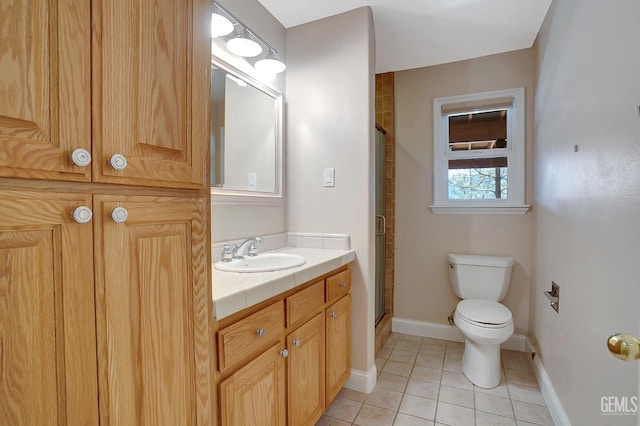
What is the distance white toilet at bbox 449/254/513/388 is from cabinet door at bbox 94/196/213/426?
174cm

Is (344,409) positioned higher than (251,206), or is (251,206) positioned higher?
(251,206)

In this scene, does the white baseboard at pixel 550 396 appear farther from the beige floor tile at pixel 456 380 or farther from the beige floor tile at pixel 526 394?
the beige floor tile at pixel 456 380

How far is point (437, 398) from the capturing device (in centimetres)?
189

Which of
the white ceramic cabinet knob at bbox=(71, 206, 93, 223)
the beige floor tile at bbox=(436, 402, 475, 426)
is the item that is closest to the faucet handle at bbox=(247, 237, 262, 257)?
the white ceramic cabinet knob at bbox=(71, 206, 93, 223)

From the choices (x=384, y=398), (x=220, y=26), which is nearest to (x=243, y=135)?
(x=220, y=26)

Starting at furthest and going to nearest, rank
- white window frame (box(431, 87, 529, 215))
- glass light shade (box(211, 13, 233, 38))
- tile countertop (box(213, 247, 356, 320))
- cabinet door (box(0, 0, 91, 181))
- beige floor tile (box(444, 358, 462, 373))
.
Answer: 1. white window frame (box(431, 87, 529, 215))
2. beige floor tile (box(444, 358, 462, 373))
3. glass light shade (box(211, 13, 233, 38))
4. tile countertop (box(213, 247, 356, 320))
5. cabinet door (box(0, 0, 91, 181))

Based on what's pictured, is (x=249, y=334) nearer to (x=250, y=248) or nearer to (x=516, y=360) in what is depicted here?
(x=250, y=248)

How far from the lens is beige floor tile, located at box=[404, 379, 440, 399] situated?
6.32ft

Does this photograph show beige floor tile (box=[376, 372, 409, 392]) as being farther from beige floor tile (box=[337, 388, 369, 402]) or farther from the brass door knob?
the brass door knob

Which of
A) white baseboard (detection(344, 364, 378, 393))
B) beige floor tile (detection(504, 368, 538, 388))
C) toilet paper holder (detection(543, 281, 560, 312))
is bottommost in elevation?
beige floor tile (detection(504, 368, 538, 388))

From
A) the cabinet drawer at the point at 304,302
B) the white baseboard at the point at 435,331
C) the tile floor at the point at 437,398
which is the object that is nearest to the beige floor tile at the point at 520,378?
the tile floor at the point at 437,398

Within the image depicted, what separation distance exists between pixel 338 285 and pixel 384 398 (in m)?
0.81

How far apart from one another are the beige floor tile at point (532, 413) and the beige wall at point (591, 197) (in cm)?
20

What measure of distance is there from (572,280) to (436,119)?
168 centimetres
